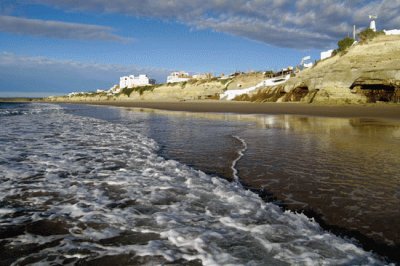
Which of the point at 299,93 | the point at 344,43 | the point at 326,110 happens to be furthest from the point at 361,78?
the point at 344,43

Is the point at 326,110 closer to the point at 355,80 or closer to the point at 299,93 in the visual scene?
the point at 355,80

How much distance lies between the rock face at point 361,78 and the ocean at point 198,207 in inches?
845

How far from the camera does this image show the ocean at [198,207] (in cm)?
295

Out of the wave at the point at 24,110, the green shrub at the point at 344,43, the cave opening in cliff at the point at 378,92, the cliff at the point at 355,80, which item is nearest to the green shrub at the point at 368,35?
the cliff at the point at 355,80

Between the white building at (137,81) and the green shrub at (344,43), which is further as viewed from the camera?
the white building at (137,81)

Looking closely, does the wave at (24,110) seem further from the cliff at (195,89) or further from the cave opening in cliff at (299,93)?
the cliff at (195,89)

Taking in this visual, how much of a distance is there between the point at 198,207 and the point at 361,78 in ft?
91.7

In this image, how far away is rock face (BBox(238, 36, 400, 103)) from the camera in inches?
1029

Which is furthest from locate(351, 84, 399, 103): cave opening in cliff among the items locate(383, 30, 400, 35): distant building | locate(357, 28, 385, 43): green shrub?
locate(383, 30, 400, 35): distant building

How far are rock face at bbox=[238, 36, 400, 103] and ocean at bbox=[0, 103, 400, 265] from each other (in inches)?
845

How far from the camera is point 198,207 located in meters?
4.20

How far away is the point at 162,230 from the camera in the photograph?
346 cm

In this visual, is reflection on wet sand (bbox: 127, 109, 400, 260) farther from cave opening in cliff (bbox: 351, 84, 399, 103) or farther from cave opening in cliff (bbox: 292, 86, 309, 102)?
cave opening in cliff (bbox: 292, 86, 309, 102)

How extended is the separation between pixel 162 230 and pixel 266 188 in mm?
2208
